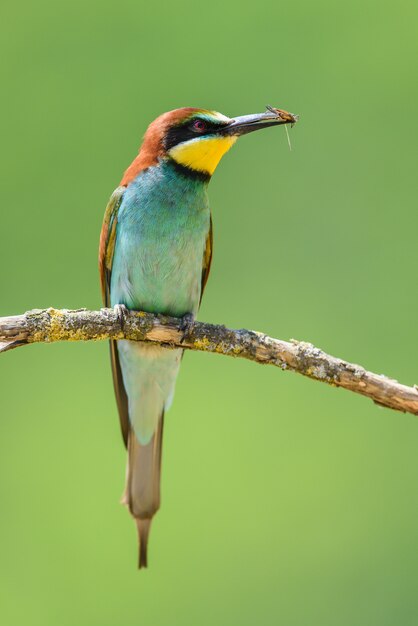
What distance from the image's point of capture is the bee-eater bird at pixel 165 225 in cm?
268

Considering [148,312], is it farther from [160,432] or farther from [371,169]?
[371,169]

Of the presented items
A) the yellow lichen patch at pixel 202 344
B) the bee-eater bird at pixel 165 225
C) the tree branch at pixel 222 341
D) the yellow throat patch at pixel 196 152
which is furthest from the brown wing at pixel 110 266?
the yellow lichen patch at pixel 202 344

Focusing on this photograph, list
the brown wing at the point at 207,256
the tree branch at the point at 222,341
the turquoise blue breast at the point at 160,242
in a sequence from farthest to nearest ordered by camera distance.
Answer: the brown wing at the point at 207,256 → the turquoise blue breast at the point at 160,242 → the tree branch at the point at 222,341

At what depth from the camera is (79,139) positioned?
169 inches

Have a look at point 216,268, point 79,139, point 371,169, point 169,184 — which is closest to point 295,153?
point 371,169

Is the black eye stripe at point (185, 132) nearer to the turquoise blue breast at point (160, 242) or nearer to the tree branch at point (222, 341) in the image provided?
the turquoise blue breast at point (160, 242)

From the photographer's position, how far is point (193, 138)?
2.73 m

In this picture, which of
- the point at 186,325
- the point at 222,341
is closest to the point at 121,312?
the point at 186,325

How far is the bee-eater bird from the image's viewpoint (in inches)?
105

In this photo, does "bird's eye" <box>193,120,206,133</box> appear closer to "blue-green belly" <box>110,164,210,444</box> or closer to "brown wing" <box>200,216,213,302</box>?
"blue-green belly" <box>110,164,210,444</box>

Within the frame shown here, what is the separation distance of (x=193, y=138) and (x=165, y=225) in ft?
0.83

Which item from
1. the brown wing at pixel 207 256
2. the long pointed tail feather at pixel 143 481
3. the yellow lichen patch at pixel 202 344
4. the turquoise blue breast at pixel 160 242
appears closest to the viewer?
the yellow lichen patch at pixel 202 344

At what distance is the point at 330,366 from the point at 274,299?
1753 mm

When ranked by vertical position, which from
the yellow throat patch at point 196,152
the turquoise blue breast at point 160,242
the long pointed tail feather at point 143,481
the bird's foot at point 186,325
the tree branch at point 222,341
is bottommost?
the long pointed tail feather at point 143,481
